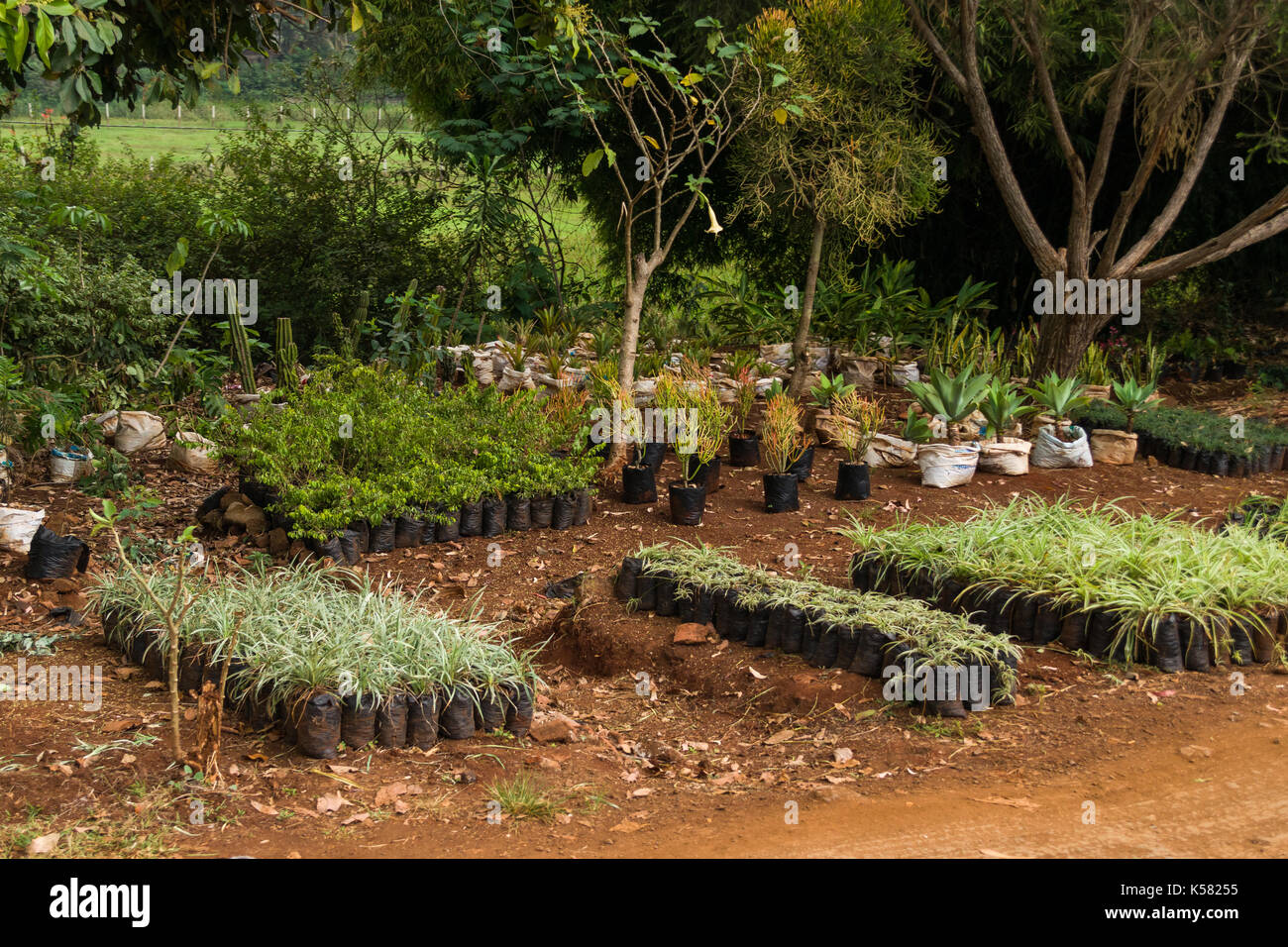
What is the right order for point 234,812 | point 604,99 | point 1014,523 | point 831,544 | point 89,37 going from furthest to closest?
point 604,99 < point 831,544 < point 1014,523 < point 89,37 < point 234,812

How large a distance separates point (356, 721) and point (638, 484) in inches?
119

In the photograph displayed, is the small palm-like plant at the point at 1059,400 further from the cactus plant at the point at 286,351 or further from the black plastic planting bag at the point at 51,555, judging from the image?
the black plastic planting bag at the point at 51,555

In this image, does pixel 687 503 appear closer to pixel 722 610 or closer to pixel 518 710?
pixel 722 610

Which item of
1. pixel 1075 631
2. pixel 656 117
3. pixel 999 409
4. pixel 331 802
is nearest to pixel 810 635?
pixel 1075 631

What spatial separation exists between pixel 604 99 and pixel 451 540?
6.14m

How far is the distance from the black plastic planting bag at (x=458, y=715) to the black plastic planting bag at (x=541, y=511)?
7.53ft

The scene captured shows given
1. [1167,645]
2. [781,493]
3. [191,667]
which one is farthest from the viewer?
[781,493]

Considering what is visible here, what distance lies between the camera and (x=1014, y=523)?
199 inches

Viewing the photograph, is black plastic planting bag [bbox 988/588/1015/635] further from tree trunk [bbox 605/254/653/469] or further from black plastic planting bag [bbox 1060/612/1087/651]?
tree trunk [bbox 605/254/653/469]

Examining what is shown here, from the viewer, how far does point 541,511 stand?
6070 millimetres

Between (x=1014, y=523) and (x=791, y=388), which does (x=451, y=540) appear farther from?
(x=791, y=388)

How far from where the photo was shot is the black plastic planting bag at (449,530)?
19.1 ft

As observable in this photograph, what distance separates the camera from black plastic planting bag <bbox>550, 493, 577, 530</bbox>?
20.0 ft

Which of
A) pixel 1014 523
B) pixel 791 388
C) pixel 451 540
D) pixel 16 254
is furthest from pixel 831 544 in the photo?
pixel 16 254
